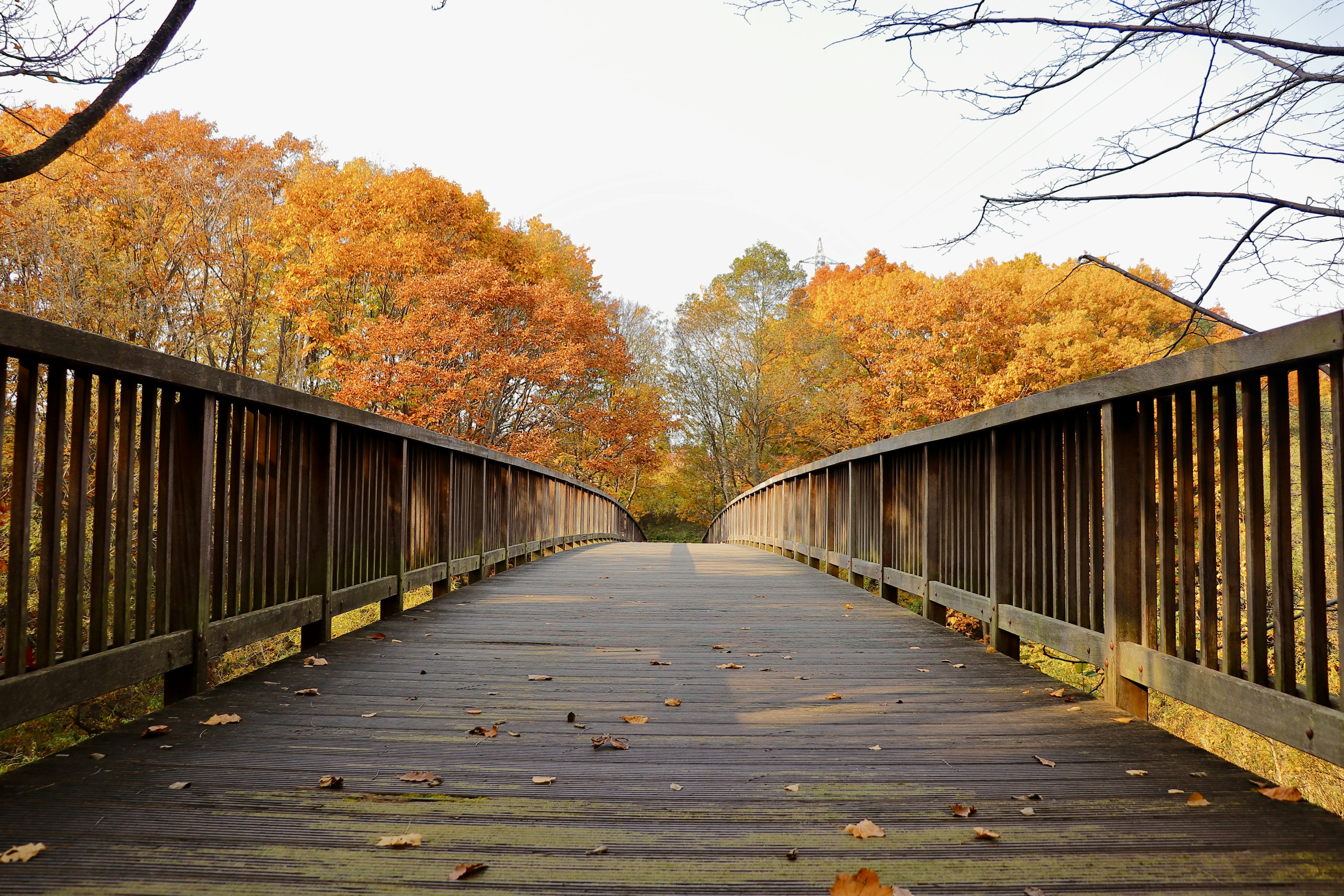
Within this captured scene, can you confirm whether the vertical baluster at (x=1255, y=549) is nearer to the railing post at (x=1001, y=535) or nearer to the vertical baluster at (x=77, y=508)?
the railing post at (x=1001, y=535)

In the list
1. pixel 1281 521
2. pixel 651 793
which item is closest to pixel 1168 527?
pixel 1281 521

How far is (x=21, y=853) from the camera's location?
1.47 metres

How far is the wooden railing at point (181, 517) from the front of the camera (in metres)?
1.88

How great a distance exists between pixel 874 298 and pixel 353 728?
21788 millimetres

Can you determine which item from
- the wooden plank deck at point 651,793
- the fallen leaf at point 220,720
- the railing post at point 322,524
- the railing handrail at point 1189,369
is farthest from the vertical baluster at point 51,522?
the railing handrail at point 1189,369

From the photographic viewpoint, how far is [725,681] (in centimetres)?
303

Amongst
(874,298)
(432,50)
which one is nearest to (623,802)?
(432,50)

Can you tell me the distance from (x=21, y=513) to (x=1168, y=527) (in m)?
3.11

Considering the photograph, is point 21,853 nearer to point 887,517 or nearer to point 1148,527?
point 1148,527

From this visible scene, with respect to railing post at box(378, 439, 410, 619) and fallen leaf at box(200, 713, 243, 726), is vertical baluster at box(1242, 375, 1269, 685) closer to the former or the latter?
fallen leaf at box(200, 713, 243, 726)

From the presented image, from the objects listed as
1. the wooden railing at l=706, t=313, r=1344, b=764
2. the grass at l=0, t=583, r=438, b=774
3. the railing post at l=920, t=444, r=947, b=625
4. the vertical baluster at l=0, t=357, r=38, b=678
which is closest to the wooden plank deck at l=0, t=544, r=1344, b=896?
the wooden railing at l=706, t=313, r=1344, b=764

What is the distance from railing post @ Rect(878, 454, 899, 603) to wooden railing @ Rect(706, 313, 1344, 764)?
2.92 feet

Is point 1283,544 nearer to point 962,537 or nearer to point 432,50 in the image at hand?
point 962,537

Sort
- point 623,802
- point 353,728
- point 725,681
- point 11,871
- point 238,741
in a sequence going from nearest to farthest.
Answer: point 11,871 < point 623,802 < point 238,741 < point 353,728 < point 725,681
